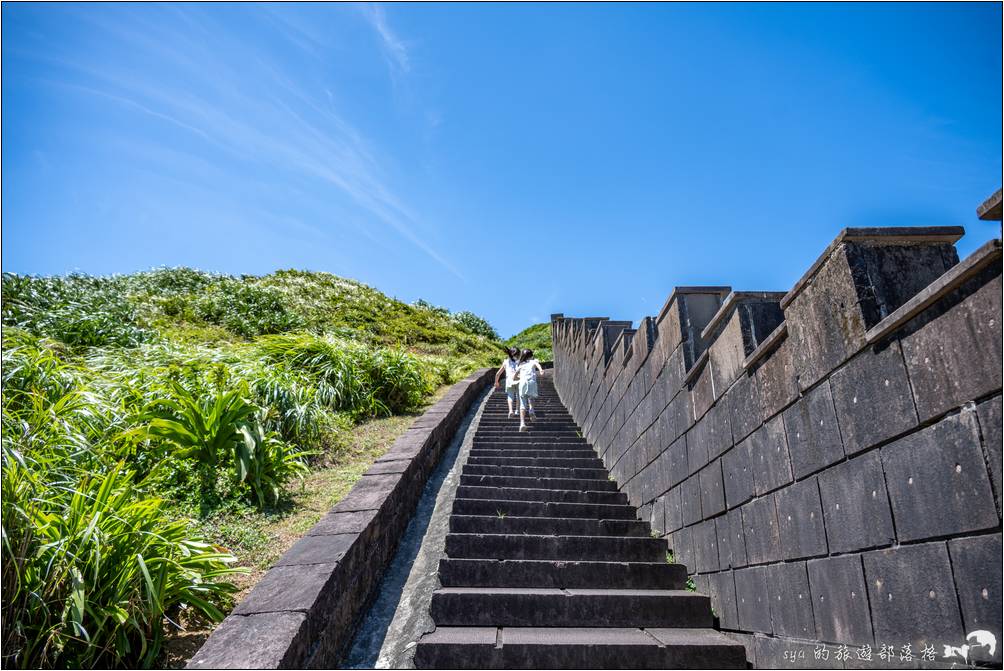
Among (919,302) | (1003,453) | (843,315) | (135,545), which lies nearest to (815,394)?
(843,315)

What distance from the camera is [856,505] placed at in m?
2.06

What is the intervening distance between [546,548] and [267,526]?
2.17 m

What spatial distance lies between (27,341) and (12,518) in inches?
272

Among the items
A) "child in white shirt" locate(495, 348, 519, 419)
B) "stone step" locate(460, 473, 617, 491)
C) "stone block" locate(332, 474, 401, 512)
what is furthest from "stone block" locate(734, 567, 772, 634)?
"child in white shirt" locate(495, 348, 519, 419)

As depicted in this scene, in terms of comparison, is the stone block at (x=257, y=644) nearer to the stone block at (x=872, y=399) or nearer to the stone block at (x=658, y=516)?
the stone block at (x=872, y=399)

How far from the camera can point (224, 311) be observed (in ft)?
50.0

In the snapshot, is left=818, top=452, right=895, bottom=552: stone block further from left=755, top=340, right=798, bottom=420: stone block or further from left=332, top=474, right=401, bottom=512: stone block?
left=332, top=474, right=401, bottom=512: stone block

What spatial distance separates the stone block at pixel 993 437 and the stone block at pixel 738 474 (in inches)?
57.9

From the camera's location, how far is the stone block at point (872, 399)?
183cm

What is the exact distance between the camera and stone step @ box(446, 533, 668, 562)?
397 cm

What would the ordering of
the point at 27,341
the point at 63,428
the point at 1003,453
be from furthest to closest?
the point at 27,341 < the point at 63,428 < the point at 1003,453

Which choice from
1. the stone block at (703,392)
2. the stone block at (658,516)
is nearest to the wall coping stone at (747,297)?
the stone block at (703,392)

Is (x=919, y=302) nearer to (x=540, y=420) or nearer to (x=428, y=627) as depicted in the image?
(x=428, y=627)

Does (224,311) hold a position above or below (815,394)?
above
